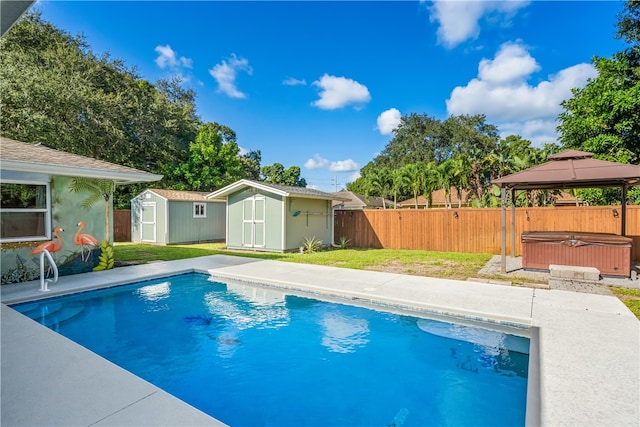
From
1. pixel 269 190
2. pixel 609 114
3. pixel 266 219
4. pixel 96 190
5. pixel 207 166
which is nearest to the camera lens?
pixel 96 190

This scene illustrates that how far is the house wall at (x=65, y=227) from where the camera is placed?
23.2ft

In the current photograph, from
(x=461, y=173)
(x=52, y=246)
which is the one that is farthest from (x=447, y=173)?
(x=52, y=246)

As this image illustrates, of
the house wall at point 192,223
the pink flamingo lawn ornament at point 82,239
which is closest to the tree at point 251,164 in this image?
the house wall at point 192,223

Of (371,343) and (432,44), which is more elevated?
(432,44)

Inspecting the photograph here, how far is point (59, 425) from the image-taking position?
2.43m

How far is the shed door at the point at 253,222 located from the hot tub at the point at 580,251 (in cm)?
929

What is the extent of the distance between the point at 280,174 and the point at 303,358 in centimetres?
4425

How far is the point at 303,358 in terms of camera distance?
4.40 m

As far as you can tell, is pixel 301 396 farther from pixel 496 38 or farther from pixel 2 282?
pixel 496 38

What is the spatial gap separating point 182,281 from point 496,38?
56.8 ft

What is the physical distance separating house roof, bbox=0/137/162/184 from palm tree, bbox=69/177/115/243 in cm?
32

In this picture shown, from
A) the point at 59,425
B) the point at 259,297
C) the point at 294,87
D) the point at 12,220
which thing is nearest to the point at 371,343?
the point at 259,297

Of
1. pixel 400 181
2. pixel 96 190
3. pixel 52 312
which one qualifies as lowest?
pixel 52 312

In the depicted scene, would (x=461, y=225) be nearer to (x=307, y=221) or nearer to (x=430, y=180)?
(x=307, y=221)
